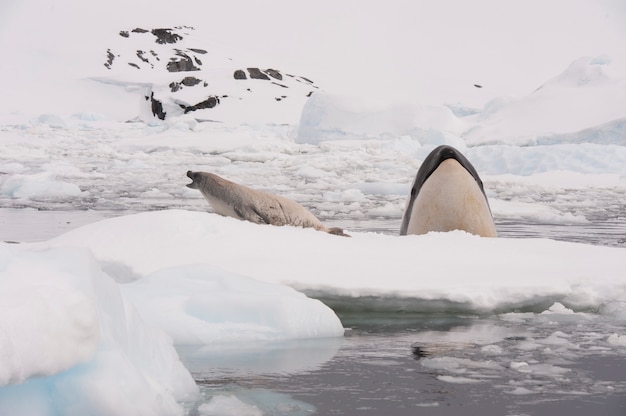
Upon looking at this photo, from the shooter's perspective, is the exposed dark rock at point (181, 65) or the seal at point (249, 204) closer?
the seal at point (249, 204)

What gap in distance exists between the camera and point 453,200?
6.21m

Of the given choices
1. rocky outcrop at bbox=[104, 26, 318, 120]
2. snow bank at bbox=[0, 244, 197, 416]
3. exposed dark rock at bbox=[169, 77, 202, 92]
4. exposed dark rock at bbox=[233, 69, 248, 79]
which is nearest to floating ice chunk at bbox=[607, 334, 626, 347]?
snow bank at bbox=[0, 244, 197, 416]

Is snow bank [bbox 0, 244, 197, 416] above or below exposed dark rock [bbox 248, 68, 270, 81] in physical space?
below

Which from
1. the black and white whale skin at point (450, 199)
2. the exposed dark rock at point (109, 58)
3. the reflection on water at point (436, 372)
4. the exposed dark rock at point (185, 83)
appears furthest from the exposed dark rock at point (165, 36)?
the reflection on water at point (436, 372)

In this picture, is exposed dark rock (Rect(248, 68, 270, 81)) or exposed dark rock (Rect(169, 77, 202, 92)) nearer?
exposed dark rock (Rect(169, 77, 202, 92))

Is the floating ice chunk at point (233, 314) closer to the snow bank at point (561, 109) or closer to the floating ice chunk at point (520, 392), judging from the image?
the floating ice chunk at point (520, 392)

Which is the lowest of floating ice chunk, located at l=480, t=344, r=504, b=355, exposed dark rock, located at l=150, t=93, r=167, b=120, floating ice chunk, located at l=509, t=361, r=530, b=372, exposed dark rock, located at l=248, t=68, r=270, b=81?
floating ice chunk, located at l=480, t=344, r=504, b=355

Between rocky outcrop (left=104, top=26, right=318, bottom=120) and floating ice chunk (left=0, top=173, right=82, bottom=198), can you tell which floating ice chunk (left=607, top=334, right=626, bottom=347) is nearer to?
floating ice chunk (left=0, top=173, right=82, bottom=198)

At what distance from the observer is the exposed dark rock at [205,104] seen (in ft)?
164

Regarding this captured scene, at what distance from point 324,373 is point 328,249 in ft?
6.35

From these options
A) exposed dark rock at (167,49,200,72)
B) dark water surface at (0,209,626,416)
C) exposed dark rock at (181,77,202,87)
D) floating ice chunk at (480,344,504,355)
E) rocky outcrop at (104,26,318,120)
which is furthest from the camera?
exposed dark rock at (167,49,200,72)

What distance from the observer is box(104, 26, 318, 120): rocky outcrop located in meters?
51.3

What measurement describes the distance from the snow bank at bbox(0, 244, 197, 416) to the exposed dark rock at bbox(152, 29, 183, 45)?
7170 centimetres

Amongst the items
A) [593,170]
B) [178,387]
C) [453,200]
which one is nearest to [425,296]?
[178,387]
